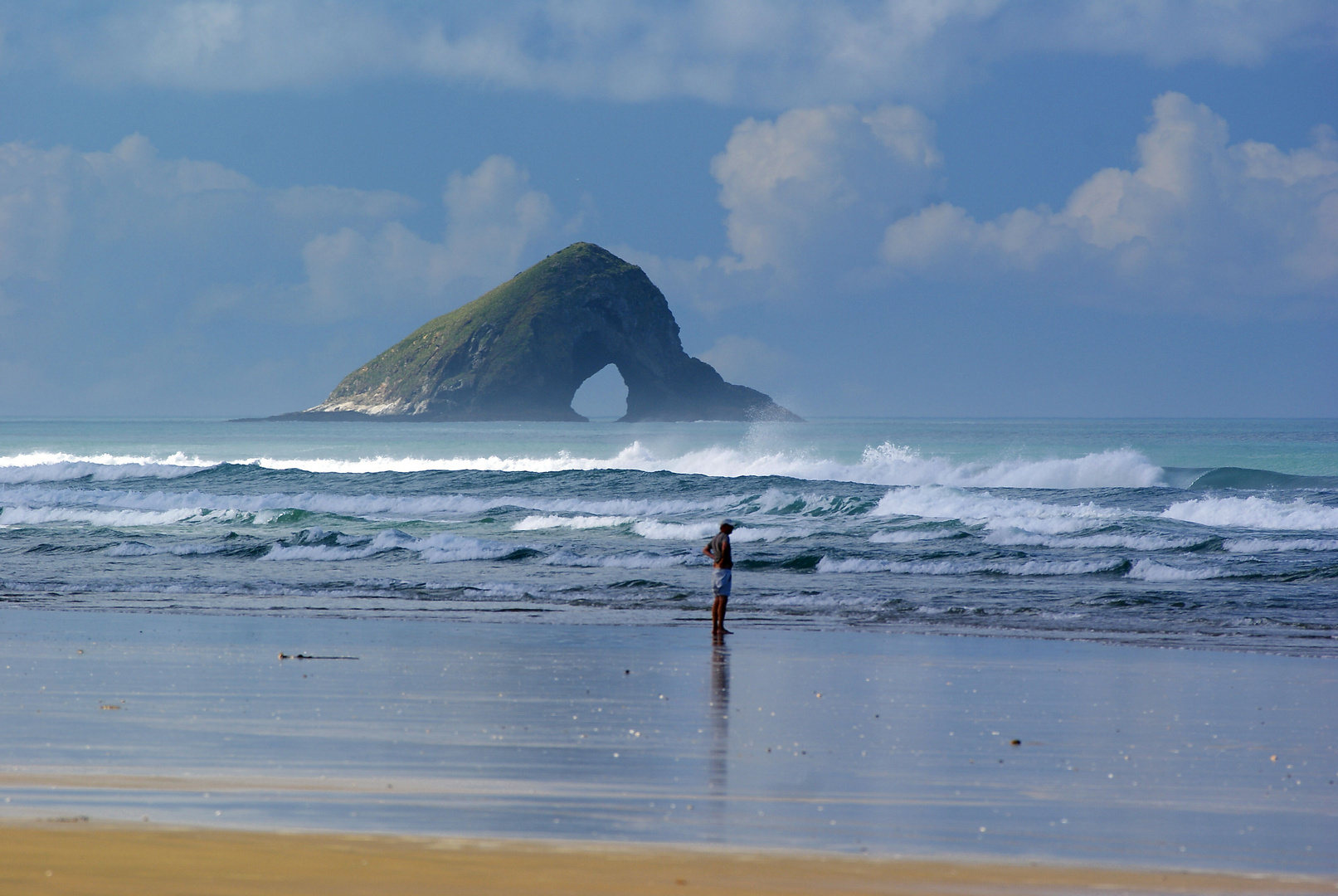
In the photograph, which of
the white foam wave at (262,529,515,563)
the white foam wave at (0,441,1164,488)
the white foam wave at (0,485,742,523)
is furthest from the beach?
the white foam wave at (0,441,1164,488)

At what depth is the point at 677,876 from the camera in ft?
19.0

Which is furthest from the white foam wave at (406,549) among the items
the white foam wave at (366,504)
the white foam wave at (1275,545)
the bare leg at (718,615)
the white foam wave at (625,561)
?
the white foam wave at (1275,545)

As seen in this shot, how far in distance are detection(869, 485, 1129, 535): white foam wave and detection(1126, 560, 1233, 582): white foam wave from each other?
6.18 m

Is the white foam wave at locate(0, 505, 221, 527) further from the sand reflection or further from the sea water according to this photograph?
the sand reflection

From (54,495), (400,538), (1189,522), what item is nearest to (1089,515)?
(1189,522)

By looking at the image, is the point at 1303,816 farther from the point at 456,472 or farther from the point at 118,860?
the point at 456,472

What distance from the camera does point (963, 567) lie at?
952 inches

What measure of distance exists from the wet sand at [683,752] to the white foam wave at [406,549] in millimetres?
12502

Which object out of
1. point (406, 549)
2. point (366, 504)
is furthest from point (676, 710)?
point (366, 504)

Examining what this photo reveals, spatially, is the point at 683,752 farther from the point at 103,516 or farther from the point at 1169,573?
the point at 103,516

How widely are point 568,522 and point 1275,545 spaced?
59.2 feet

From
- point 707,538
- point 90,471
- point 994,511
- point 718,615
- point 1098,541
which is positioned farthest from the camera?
point 90,471

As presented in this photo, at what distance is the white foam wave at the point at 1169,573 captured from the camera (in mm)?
22781

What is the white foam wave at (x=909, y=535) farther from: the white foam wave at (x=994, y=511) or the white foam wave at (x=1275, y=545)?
the white foam wave at (x=1275, y=545)
